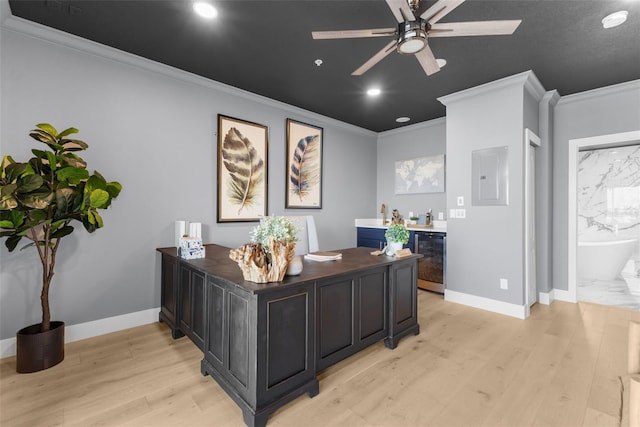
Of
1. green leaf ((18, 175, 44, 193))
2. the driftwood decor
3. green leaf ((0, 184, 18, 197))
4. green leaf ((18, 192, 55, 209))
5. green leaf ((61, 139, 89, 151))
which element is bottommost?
the driftwood decor

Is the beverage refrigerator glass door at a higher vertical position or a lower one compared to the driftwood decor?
lower

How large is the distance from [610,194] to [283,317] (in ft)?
23.5

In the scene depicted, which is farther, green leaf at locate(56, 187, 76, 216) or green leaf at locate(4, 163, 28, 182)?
green leaf at locate(56, 187, 76, 216)

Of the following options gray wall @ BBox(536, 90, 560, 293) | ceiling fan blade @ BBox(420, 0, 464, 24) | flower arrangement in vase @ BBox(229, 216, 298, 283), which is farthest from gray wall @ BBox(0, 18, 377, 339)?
gray wall @ BBox(536, 90, 560, 293)

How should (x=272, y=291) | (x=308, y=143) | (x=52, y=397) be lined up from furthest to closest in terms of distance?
(x=308, y=143) < (x=52, y=397) < (x=272, y=291)

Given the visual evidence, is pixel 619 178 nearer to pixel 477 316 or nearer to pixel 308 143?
pixel 477 316

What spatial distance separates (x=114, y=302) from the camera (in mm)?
2766

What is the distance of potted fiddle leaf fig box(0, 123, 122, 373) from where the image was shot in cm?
194

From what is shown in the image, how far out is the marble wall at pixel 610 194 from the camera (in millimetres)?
5344

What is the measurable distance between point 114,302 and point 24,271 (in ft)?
2.36

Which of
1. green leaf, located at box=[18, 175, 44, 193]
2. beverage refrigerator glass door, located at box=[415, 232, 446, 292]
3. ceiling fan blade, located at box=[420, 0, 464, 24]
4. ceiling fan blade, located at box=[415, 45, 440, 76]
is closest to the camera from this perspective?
ceiling fan blade, located at box=[420, 0, 464, 24]

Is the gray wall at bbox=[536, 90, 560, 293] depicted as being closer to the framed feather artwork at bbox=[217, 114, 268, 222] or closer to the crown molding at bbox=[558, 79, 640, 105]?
the crown molding at bbox=[558, 79, 640, 105]

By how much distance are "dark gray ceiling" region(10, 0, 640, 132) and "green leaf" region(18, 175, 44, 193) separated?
133cm

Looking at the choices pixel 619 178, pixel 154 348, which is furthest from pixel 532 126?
pixel 154 348
